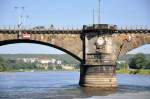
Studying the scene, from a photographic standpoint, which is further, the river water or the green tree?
the green tree

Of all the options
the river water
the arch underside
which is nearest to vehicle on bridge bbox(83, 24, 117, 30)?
the arch underside

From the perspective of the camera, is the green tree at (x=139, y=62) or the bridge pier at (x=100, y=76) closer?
the bridge pier at (x=100, y=76)

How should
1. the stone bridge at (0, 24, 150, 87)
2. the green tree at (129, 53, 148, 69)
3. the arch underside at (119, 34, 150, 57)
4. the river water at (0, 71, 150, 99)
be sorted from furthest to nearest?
the green tree at (129, 53, 148, 69) < the arch underside at (119, 34, 150, 57) < the stone bridge at (0, 24, 150, 87) < the river water at (0, 71, 150, 99)

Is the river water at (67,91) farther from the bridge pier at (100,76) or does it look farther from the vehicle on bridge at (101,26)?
the vehicle on bridge at (101,26)

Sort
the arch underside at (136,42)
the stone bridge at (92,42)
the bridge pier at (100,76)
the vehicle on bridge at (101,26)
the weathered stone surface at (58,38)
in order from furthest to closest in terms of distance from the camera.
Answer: the weathered stone surface at (58,38) < the arch underside at (136,42) < the vehicle on bridge at (101,26) < the stone bridge at (92,42) < the bridge pier at (100,76)

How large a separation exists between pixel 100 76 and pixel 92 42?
5.82m

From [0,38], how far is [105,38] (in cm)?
1687

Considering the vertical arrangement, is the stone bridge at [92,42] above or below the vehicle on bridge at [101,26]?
below

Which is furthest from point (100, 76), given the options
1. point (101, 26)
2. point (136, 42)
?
point (136, 42)

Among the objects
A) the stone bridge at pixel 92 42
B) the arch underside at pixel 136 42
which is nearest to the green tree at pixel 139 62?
the arch underside at pixel 136 42

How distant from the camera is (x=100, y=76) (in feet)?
235

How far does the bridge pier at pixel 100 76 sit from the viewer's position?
7144cm

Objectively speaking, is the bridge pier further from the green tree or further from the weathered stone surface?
the green tree

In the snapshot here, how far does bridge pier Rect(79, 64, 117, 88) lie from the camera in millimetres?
71438
